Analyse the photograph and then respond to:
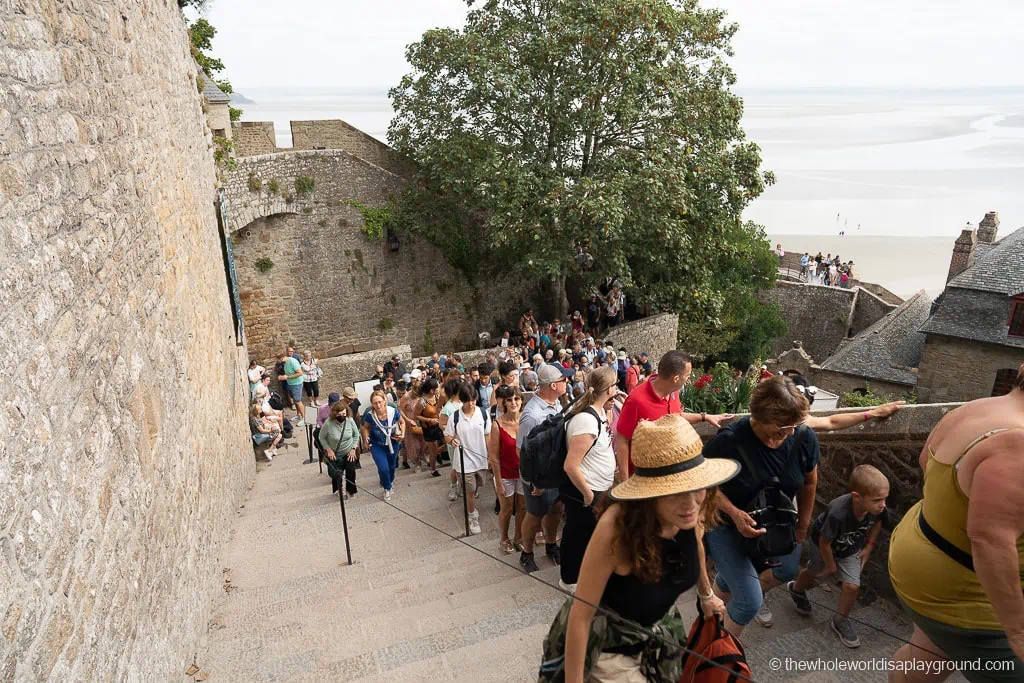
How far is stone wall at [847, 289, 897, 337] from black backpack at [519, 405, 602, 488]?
31611 mm

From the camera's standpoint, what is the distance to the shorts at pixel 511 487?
518 cm

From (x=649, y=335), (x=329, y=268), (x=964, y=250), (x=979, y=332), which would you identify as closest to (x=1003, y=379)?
(x=979, y=332)

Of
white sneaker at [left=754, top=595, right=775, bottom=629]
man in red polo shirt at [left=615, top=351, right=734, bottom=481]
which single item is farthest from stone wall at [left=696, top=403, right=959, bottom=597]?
man in red polo shirt at [left=615, top=351, right=734, bottom=481]

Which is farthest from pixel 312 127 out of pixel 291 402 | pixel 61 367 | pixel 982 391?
pixel 982 391

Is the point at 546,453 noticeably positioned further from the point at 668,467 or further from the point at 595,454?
the point at 668,467

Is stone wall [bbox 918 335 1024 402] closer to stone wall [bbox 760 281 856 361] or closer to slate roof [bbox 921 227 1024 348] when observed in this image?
slate roof [bbox 921 227 1024 348]

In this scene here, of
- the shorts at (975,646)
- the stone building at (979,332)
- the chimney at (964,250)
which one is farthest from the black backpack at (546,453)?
the chimney at (964,250)

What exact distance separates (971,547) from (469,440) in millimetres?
3919

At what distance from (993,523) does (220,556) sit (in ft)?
16.2

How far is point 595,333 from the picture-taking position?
58.8 feet

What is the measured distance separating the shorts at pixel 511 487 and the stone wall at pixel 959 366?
20990 millimetres

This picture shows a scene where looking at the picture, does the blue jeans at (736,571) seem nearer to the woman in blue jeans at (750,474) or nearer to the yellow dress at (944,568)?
the woman in blue jeans at (750,474)

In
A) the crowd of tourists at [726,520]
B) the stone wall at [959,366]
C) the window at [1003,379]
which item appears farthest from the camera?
the stone wall at [959,366]

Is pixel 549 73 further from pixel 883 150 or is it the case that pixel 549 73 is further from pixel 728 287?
Answer: pixel 883 150
